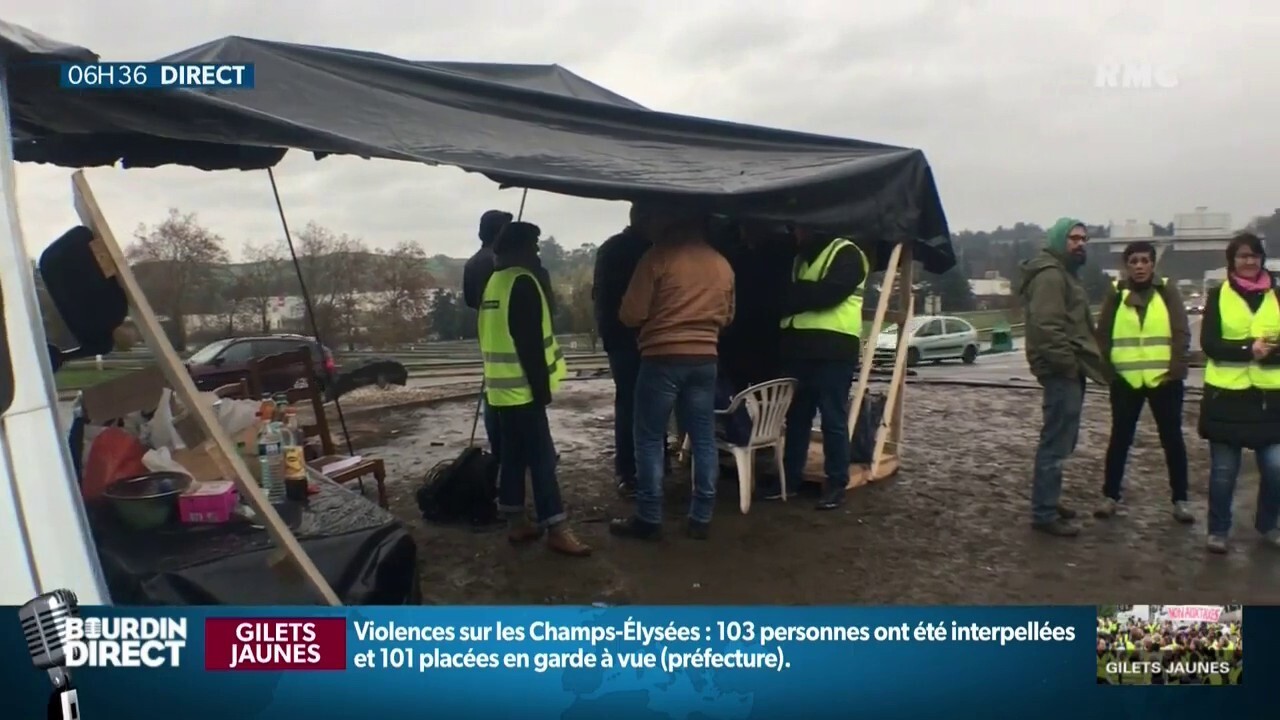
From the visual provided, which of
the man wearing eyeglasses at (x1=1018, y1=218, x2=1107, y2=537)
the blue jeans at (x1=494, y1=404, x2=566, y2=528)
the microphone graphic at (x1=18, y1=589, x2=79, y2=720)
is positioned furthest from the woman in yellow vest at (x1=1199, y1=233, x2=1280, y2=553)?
the microphone graphic at (x1=18, y1=589, x2=79, y2=720)

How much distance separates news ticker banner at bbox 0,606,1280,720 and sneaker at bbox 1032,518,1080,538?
0.79 m

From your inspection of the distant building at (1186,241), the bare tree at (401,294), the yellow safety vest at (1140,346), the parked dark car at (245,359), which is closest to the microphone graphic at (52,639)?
the parked dark car at (245,359)

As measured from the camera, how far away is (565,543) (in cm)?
316

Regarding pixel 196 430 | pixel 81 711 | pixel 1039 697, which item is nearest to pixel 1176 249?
pixel 1039 697

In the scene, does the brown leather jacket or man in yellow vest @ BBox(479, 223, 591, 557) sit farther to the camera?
the brown leather jacket

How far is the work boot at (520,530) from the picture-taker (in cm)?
331

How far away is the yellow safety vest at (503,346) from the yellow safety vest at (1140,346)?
6.43 feet

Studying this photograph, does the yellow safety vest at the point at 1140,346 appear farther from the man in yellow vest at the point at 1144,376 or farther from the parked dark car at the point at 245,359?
the parked dark car at the point at 245,359

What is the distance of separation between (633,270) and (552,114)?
841mm

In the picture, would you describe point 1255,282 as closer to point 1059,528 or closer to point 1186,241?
point 1186,241

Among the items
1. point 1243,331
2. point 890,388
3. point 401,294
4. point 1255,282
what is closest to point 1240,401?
point 1243,331

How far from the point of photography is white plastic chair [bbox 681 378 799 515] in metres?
3.70

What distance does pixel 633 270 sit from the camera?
3305 millimetres

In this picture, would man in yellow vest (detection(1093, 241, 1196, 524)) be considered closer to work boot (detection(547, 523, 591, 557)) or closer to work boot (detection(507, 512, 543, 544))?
work boot (detection(547, 523, 591, 557))
